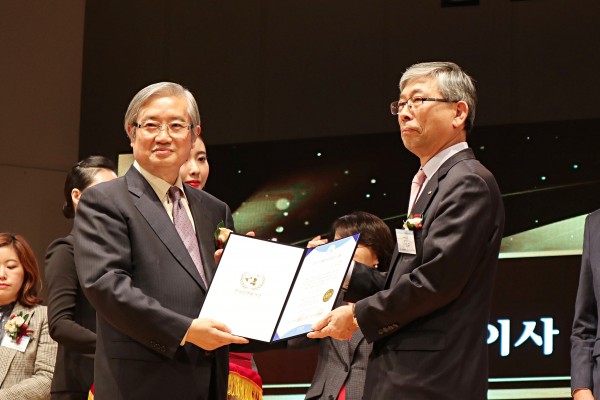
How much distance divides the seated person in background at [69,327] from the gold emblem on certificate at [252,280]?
1024mm

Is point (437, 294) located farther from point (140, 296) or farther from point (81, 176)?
point (81, 176)

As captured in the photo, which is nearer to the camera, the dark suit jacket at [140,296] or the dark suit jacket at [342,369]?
the dark suit jacket at [140,296]

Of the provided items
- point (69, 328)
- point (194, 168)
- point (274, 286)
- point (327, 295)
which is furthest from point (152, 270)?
point (194, 168)

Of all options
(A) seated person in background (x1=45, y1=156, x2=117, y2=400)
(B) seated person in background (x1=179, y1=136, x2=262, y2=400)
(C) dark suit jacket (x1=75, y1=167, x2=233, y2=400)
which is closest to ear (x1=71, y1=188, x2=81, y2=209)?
(A) seated person in background (x1=45, y1=156, x2=117, y2=400)

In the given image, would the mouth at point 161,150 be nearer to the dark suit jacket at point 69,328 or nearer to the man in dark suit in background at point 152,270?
the man in dark suit in background at point 152,270

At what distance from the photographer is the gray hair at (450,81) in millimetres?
2941

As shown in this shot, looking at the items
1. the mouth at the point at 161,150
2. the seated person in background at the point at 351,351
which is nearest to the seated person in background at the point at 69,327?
the seated person in background at the point at 351,351

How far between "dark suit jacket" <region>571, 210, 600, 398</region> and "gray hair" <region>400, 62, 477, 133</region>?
102 cm

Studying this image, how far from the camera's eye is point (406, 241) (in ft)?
9.15

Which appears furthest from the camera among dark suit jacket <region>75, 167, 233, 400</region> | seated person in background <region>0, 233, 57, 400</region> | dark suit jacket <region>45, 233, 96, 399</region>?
seated person in background <region>0, 233, 57, 400</region>

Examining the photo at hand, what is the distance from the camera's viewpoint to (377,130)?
6230 mm

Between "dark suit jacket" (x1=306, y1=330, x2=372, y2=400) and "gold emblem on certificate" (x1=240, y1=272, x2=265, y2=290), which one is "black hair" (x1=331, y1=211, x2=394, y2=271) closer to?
"dark suit jacket" (x1=306, y1=330, x2=372, y2=400)

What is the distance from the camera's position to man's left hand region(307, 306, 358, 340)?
279cm

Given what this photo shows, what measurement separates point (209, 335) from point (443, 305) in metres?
0.69
